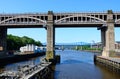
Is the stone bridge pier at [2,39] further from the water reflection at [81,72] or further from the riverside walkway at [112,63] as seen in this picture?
the riverside walkway at [112,63]

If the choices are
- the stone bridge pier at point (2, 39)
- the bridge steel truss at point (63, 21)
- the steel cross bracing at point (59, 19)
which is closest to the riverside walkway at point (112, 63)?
the bridge steel truss at point (63, 21)

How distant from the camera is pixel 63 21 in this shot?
84375 mm

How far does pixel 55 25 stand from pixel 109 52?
1865 cm

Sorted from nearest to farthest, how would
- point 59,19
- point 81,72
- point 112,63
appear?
point 81,72, point 112,63, point 59,19

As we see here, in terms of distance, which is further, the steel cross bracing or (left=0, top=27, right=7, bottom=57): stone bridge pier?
(left=0, top=27, right=7, bottom=57): stone bridge pier

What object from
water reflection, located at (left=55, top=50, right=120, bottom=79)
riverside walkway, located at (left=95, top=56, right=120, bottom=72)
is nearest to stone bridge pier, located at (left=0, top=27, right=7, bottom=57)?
water reflection, located at (left=55, top=50, right=120, bottom=79)

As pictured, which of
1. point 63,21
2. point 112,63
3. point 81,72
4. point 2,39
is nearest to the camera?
point 81,72

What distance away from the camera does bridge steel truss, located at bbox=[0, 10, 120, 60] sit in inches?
3231

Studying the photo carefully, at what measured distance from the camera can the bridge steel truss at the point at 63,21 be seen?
3231 inches

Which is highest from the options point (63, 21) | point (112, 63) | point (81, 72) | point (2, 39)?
point (63, 21)

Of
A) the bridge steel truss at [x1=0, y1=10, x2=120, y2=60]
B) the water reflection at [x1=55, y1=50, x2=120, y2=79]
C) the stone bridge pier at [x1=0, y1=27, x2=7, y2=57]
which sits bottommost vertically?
the water reflection at [x1=55, y1=50, x2=120, y2=79]

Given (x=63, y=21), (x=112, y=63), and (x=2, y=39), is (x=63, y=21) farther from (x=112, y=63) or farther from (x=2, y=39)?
(x=112, y=63)

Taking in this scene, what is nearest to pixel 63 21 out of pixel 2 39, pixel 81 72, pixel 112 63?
pixel 2 39

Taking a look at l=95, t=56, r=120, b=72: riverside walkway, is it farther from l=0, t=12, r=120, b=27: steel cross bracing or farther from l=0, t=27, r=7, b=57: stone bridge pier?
l=0, t=27, r=7, b=57: stone bridge pier
